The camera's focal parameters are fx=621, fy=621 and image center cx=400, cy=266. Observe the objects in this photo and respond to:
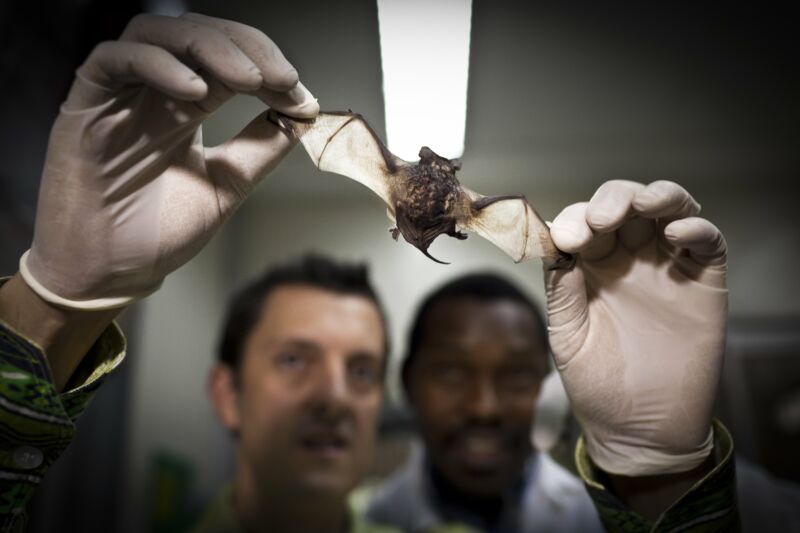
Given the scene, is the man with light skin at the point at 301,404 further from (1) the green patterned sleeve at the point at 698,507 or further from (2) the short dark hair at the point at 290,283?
(1) the green patterned sleeve at the point at 698,507

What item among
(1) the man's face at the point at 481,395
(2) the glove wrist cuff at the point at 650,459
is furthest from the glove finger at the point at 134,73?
(1) the man's face at the point at 481,395

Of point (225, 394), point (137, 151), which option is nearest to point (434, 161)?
point (137, 151)

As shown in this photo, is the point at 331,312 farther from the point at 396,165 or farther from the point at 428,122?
the point at 396,165

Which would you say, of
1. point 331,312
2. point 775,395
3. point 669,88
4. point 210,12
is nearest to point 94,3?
point 210,12

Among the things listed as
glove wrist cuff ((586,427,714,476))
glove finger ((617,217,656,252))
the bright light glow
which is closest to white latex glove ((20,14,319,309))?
the bright light glow

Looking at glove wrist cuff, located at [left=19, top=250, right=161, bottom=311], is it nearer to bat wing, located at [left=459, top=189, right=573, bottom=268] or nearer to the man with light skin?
bat wing, located at [left=459, top=189, right=573, bottom=268]

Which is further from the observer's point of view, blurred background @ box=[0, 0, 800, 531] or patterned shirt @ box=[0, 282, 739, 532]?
blurred background @ box=[0, 0, 800, 531]
